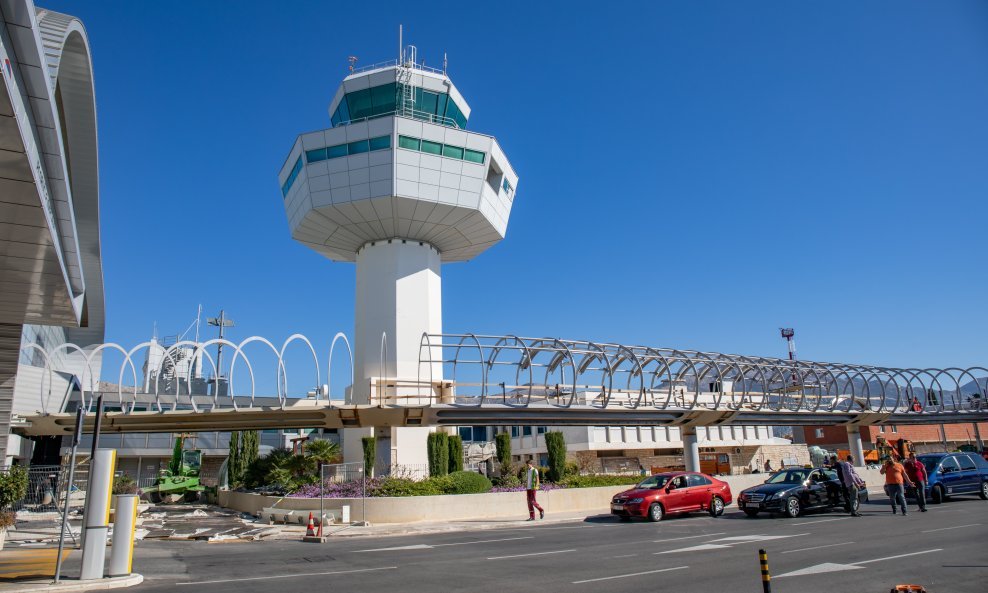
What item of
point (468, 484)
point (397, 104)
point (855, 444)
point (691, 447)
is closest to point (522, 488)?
point (468, 484)

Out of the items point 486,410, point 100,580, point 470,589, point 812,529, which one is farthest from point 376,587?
point 486,410

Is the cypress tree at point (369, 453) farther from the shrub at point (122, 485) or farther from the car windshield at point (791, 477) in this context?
the car windshield at point (791, 477)

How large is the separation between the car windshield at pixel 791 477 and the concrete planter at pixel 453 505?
7064 mm

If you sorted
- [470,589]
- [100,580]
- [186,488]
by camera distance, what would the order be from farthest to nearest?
[186,488]
[100,580]
[470,589]

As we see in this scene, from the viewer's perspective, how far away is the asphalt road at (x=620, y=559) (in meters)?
9.80

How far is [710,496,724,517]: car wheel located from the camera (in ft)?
71.7

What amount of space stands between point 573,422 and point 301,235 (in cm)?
2132

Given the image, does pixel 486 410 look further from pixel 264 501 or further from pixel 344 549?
pixel 344 549

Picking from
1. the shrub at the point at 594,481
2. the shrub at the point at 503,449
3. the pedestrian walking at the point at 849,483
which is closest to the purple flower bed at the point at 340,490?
the shrub at the point at 503,449

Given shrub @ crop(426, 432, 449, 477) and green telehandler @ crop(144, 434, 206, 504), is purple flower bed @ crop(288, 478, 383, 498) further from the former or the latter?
green telehandler @ crop(144, 434, 206, 504)

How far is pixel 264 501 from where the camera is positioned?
2645 cm

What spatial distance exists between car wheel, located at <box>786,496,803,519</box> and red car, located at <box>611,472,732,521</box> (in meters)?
2.65

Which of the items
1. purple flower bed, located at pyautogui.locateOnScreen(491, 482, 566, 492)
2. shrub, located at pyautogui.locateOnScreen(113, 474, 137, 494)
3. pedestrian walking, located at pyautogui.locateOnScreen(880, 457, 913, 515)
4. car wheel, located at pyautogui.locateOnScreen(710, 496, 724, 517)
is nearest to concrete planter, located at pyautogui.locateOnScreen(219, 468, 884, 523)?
purple flower bed, located at pyautogui.locateOnScreen(491, 482, 566, 492)

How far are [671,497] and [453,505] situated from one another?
781 cm
